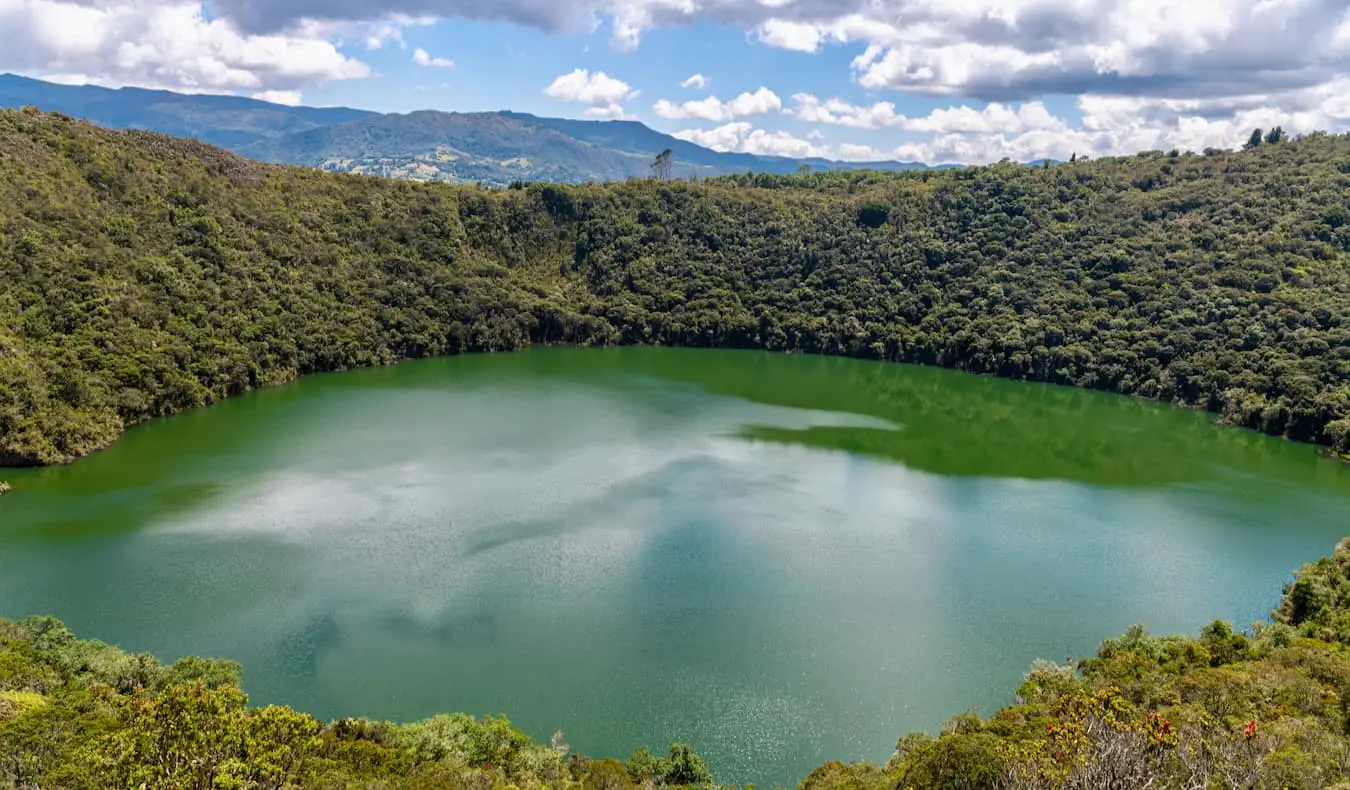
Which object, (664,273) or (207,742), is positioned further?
(664,273)

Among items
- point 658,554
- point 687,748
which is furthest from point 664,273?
point 687,748

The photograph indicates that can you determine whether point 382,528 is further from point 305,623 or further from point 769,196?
point 769,196

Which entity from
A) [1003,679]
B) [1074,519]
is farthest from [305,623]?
[1074,519]

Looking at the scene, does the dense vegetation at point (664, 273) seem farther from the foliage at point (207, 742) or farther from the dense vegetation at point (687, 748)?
the dense vegetation at point (687, 748)

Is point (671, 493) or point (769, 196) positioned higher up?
point (769, 196)

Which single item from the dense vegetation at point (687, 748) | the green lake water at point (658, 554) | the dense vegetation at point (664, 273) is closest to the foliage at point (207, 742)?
the dense vegetation at point (687, 748)

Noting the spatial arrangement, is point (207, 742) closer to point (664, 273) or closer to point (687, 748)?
point (687, 748)
